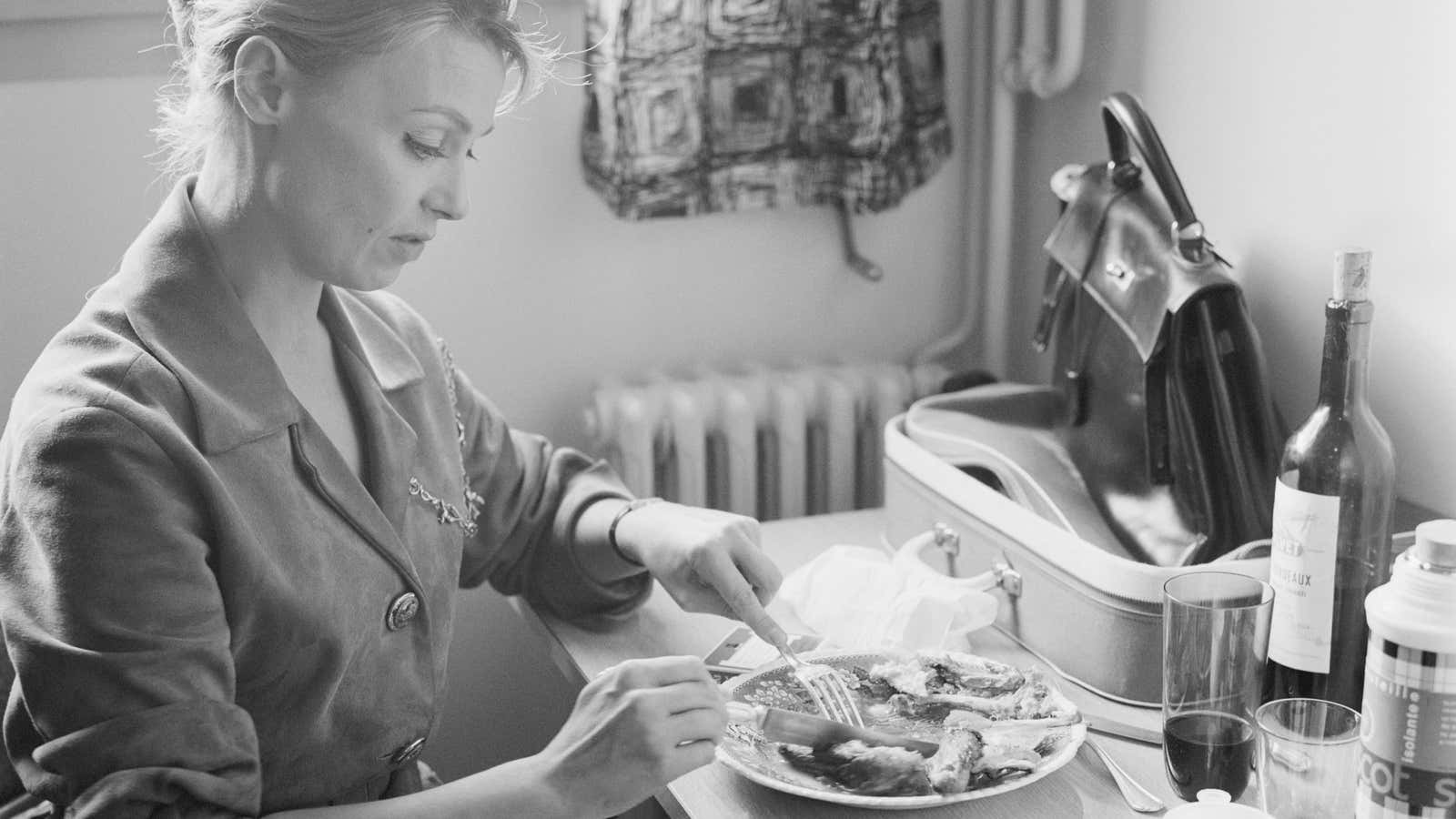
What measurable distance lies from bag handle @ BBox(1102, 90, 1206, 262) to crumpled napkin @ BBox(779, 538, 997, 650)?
0.38 meters

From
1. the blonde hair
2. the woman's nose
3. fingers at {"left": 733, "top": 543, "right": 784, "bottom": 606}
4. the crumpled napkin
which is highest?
the blonde hair

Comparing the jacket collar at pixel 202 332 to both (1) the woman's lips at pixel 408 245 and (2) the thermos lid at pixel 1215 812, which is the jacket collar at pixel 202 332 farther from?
(2) the thermos lid at pixel 1215 812

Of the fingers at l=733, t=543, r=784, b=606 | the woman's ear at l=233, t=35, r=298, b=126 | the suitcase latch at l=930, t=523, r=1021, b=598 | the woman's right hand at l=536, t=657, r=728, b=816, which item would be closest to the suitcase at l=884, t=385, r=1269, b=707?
the suitcase latch at l=930, t=523, r=1021, b=598

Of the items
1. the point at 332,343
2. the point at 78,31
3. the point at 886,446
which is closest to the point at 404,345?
the point at 332,343

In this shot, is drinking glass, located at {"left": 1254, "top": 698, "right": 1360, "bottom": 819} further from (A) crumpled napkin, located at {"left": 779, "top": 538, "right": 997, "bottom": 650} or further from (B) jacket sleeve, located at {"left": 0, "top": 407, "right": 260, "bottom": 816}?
(B) jacket sleeve, located at {"left": 0, "top": 407, "right": 260, "bottom": 816}

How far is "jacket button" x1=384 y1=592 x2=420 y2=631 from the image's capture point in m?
1.18

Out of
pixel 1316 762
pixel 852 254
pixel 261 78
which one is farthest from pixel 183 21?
pixel 852 254

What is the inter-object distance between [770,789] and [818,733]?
0.20 ft

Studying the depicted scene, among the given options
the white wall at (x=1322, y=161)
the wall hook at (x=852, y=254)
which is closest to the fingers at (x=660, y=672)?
the white wall at (x=1322, y=161)

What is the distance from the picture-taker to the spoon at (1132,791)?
1.07 m

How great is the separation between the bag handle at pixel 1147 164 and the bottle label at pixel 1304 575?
1.08 ft

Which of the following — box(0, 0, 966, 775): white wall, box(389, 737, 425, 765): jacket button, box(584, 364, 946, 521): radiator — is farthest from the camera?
box(584, 364, 946, 521): radiator

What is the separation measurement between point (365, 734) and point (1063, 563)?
0.62 metres

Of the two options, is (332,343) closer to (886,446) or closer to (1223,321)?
(886,446)
